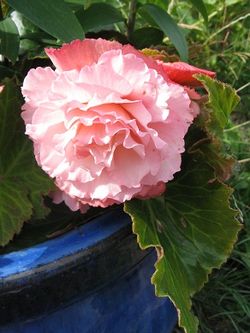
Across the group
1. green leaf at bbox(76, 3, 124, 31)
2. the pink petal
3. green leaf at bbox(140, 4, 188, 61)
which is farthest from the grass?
the pink petal

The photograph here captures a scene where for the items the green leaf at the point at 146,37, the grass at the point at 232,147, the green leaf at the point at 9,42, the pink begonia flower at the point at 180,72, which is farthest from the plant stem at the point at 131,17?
the pink begonia flower at the point at 180,72

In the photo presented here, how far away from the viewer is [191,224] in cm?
95

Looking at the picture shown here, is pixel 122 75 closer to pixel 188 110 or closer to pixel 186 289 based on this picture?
pixel 188 110

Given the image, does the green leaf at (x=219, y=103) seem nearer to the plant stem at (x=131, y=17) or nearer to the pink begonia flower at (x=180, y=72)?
the pink begonia flower at (x=180, y=72)

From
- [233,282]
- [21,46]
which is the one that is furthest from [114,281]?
[233,282]

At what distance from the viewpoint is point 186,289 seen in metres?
0.91

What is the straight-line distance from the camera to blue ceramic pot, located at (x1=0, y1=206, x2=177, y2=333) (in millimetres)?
901

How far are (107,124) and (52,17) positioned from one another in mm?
266

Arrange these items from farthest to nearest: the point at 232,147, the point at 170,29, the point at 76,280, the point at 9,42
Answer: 1. the point at 232,147
2. the point at 170,29
3. the point at 9,42
4. the point at 76,280

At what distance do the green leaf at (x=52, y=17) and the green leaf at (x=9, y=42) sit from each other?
0.43 ft

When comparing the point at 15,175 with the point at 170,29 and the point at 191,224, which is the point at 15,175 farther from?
→ the point at 170,29

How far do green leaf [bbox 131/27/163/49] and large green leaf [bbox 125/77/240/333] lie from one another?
0.41m

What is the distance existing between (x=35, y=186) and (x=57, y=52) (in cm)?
20

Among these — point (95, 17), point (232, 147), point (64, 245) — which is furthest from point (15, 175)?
point (232, 147)
